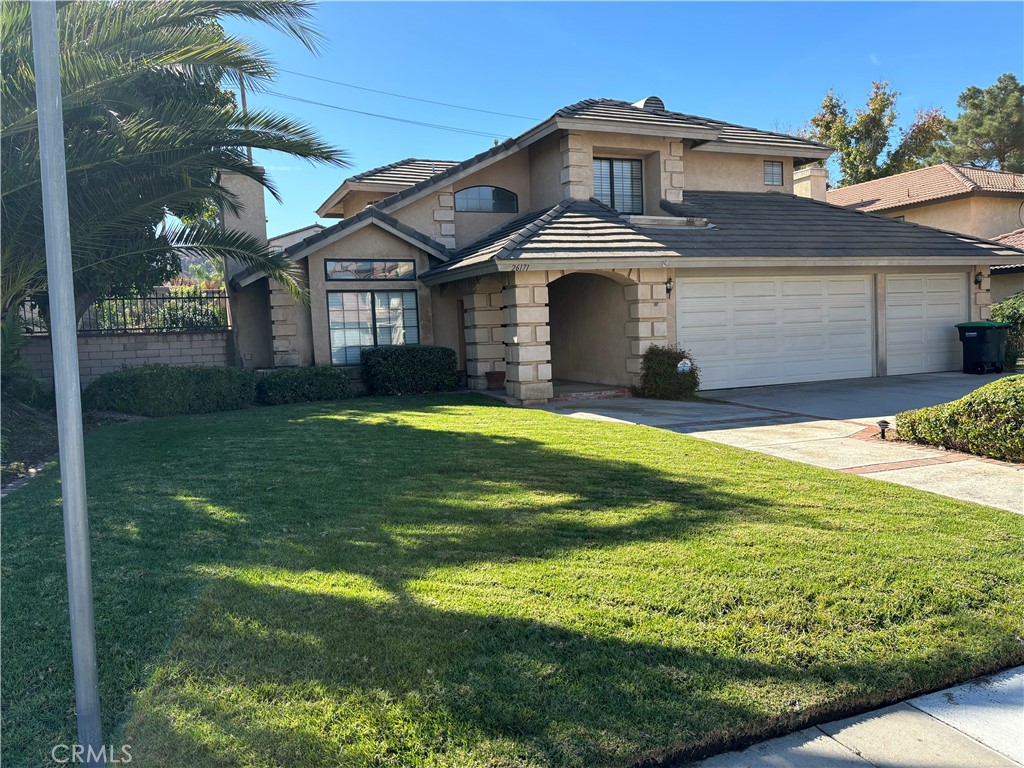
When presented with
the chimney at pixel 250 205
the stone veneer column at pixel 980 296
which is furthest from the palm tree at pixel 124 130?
the stone veneer column at pixel 980 296

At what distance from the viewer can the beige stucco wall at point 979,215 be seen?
92.5 feet

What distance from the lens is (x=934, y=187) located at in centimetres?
2939

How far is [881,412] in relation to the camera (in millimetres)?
12320

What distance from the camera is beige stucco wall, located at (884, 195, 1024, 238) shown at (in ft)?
92.5

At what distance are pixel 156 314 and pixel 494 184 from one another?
8.71 m

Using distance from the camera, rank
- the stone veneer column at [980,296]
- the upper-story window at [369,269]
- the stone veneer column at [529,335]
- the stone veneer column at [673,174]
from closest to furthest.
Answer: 1. the stone veneer column at [529,335]
2. the upper-story window at [369,269]
3. the stone veneer column at [673,174]
4. the stone veneer column at [980,296]

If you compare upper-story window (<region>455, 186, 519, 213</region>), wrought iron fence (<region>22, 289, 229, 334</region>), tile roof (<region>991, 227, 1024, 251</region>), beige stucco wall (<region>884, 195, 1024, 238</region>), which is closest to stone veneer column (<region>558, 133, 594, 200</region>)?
upper-story window (<region>455, 186, 519, 213</region>)

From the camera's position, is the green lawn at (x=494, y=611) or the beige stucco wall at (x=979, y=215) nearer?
the green lawn at (x=494, y=611)

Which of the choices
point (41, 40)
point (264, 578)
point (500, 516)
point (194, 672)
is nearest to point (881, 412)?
point (500, 516)

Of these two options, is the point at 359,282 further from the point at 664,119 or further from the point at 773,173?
the point at 773,173

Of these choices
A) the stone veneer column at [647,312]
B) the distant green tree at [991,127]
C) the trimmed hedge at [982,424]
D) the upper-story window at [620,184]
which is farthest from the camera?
the distant green tree at [991,127]

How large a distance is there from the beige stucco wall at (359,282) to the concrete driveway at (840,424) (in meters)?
5.42

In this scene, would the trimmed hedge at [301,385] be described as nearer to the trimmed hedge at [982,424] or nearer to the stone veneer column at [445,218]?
the stone veneer column at [445,218]

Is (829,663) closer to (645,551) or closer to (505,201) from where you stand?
(645,551)
